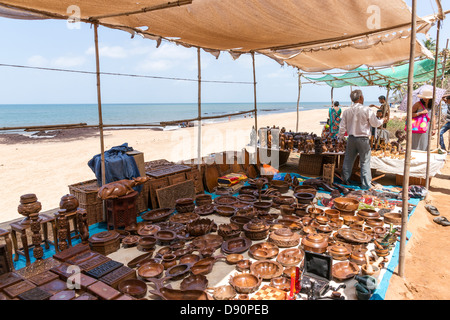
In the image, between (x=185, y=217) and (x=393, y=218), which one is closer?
(x=393, y=218)

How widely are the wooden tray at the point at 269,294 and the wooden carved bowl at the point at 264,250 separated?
1.79 ft

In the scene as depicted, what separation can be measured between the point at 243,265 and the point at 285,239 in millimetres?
688

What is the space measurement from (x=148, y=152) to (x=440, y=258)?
9.27 m

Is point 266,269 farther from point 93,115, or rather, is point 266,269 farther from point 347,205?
point 93,115

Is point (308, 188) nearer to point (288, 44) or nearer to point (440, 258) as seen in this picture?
point (440, 258)

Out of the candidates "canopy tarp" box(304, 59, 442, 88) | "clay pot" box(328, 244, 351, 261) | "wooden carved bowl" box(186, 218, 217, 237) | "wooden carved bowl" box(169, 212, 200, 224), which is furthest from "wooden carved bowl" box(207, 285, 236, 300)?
"canopy tarp" box(304, 59, 442, 88)

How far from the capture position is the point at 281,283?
2.48 m

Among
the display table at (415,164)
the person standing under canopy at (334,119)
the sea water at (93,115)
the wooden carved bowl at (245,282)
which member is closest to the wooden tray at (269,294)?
the wooden carved bowl at (245,282)

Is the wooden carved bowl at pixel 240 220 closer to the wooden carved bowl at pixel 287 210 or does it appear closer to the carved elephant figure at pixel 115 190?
the wooden carved bowl at pixel 287 210

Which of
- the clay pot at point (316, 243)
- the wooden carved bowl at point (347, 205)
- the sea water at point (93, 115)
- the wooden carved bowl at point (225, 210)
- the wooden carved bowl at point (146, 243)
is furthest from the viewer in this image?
the sea water at point (93, 115)

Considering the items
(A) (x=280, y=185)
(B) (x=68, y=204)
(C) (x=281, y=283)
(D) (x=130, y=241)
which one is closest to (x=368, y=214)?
(A) (x=280, y=185)

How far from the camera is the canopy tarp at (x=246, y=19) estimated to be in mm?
2994

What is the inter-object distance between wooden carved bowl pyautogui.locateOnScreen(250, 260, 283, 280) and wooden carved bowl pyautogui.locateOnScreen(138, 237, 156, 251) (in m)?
1.16

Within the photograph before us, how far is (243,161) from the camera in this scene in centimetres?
624
